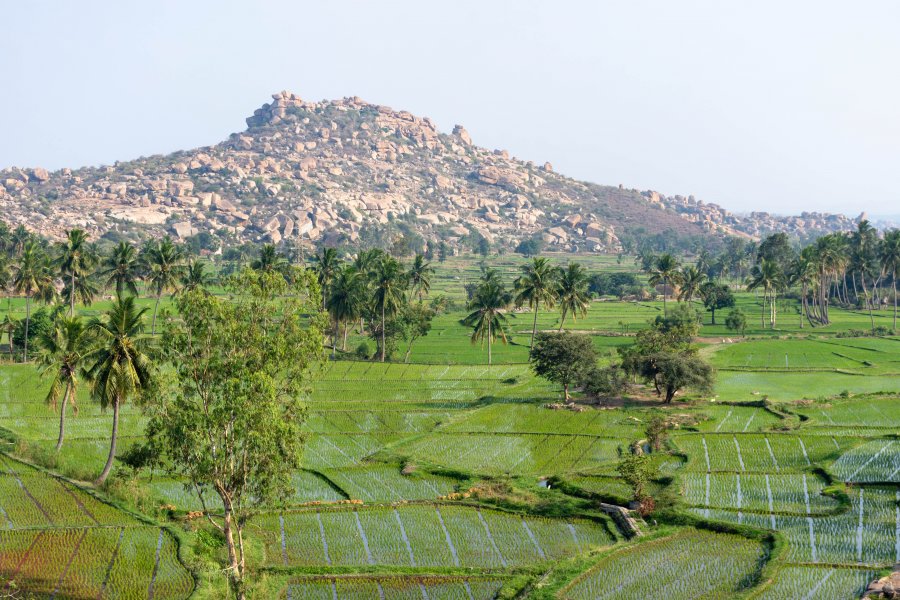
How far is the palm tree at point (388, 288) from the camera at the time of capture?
6800 centimetres

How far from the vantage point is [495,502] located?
33.0 metres

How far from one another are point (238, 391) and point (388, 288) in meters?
45.4

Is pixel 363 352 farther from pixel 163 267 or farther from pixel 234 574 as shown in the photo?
pixel 234 574

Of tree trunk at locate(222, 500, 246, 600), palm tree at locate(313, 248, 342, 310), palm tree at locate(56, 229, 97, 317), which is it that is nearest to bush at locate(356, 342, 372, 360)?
palm tree at locate(313, 248, 342, 310)

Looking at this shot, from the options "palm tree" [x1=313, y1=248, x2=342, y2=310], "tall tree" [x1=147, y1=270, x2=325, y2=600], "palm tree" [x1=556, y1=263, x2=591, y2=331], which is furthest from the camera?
"palm tree" [x1=313, y1=248, x2=342, y2=310]

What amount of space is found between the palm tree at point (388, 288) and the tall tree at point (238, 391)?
41889 millimetres

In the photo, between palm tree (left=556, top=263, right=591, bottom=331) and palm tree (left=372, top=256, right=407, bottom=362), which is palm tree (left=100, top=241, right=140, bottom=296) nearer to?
palm tree (left=372, top=256, right=407, bottom=362)

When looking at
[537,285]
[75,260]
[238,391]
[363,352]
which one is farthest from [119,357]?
[363,352]

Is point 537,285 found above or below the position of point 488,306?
above

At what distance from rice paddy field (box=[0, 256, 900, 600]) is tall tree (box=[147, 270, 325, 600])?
1.77 metres

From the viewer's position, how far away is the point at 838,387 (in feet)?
185

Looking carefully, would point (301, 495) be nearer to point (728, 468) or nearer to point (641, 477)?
point (641, 477)

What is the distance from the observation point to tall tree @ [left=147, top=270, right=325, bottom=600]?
22.9 metres

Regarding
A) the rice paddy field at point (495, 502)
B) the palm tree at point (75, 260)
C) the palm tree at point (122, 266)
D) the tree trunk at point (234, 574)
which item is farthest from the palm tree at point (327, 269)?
the tree trunk at point (234, 574)
